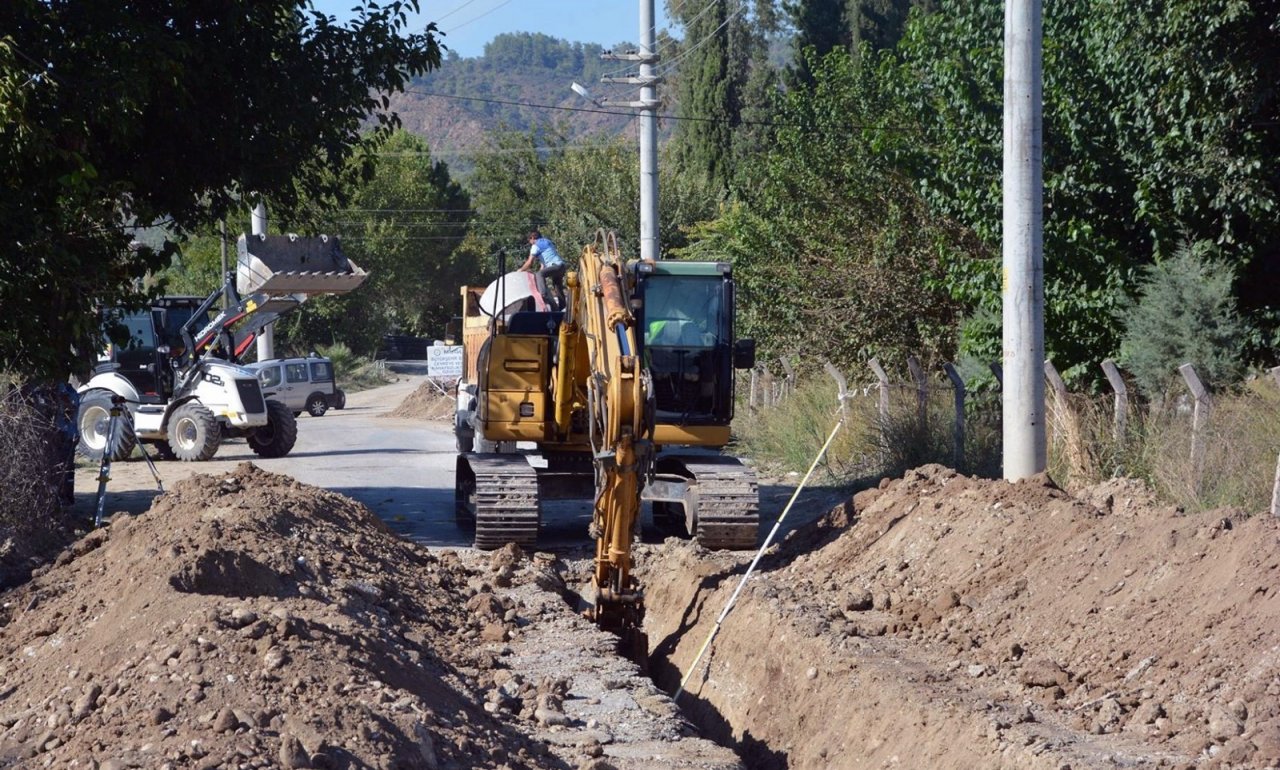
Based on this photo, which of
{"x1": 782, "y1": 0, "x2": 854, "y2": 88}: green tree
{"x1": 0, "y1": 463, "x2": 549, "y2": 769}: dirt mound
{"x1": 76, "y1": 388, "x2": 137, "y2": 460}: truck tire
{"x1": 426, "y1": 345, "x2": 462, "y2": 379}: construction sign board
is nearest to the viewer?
{"x1": 0, "y1": 463, "x2": 549, "y2": 769}: dirt mound

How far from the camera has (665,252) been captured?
40000mm

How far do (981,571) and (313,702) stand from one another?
17.4 ft

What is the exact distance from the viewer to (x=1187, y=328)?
49.8ft

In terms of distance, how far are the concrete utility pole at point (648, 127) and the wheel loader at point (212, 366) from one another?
444cm

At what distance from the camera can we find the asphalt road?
15.6 metres

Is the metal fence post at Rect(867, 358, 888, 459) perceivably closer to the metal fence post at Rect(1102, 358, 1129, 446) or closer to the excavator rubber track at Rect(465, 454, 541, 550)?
the metal fence post at Rect(1102, 358, 1129, 446)

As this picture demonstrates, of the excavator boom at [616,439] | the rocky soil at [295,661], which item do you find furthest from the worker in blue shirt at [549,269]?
the rocky soil at [295,661]

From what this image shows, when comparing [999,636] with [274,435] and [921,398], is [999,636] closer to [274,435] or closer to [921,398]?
[921,398]

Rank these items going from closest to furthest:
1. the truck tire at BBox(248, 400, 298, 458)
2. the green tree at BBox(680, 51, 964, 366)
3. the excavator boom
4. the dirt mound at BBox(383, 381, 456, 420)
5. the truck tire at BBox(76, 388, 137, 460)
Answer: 1. the excavator boom
2. the truck tire at BBox(76, 388, 137, 460)
3. the truck tire at BBox(248, 400, 298, 458)
4. the green tree at BBox(680, 51, 964, 366)
5. the dirt mound at BBox(383, 381, 456, 420)

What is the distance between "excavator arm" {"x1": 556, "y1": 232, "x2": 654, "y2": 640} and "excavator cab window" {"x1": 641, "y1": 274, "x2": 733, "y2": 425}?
2495 mm

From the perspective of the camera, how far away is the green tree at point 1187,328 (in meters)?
15.2

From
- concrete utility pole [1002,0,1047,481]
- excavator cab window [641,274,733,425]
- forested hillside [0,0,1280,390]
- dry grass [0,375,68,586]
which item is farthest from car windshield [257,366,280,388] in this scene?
concrete utility pole [1002,0,1047,481]

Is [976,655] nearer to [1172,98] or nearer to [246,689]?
[246,689]

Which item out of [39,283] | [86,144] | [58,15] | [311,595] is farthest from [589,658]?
[58,15]
